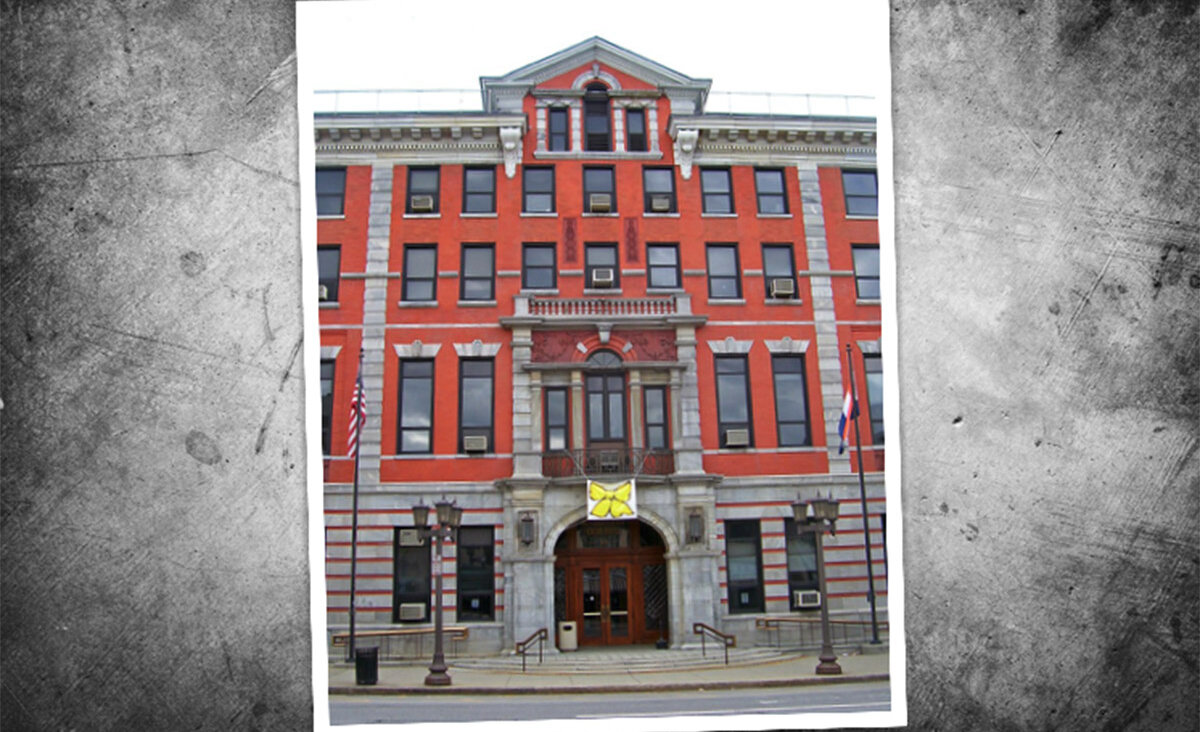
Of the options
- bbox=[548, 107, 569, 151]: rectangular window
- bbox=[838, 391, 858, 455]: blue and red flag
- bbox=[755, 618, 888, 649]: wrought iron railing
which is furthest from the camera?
bbox=[548, 107, 569, 151]: rectangular window

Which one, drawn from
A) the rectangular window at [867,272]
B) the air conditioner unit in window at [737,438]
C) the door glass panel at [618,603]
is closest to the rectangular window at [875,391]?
the rectangular window at [867,272]

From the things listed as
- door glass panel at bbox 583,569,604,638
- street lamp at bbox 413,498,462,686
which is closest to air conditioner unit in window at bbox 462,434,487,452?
street lamp at bbox 413,498,462,686

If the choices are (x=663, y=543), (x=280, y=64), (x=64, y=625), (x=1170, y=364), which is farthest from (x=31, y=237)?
(x=1170, y=364)

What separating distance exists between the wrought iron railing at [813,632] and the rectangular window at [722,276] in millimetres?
1732

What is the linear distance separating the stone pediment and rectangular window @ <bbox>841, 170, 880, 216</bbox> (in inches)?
35.5

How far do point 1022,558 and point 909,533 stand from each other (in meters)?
0.62

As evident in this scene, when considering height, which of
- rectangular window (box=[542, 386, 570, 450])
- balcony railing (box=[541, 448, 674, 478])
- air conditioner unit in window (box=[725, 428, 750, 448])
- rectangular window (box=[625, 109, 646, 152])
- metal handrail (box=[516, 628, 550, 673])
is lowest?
metal handrail (box=[516, 628, 550, 673])

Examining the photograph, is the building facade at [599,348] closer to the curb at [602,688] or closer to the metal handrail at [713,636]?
the metal handrail at [713,636]

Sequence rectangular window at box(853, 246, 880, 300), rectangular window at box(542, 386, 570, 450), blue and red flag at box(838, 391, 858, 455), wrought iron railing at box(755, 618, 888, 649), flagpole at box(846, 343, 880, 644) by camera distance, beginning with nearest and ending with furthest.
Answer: wrought iron railing at box(755, 618, 888, 649) → flagpole at box(846, 343, 880, 644) → blue and red flag at box(838, 391, 858, 455) → rectangular window at box(853, 246, 880, 300) → rectangular window at box(542, 386, 570, 450)

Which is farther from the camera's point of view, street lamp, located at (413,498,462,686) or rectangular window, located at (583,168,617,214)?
rectangular window, located at (583,168,617,214)

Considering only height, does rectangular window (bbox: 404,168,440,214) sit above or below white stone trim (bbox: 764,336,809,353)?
above

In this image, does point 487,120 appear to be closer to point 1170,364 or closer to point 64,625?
point 64,625

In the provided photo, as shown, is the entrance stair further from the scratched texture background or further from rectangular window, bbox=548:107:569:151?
rectangular window, bbox=548:107:569:151

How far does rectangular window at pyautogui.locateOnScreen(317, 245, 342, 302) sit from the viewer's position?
4.62 meters
